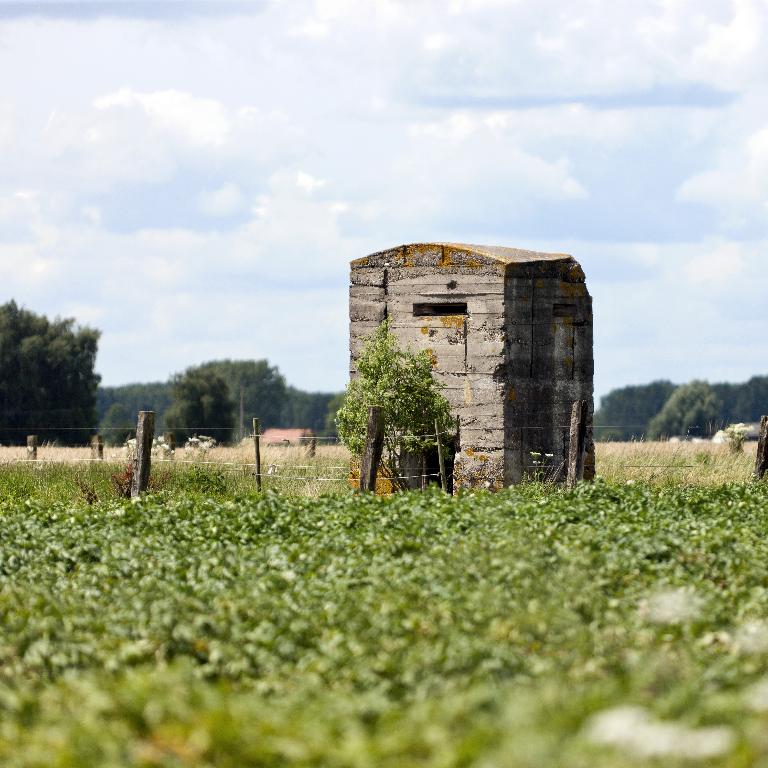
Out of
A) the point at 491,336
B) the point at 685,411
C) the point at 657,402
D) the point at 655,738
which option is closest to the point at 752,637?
the point at 655,738

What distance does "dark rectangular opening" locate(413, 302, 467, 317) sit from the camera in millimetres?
18797

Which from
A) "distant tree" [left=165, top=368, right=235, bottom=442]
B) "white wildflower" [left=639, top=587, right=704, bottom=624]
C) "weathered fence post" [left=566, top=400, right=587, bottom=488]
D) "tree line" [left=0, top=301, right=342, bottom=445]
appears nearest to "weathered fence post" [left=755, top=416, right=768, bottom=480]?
"weathered fence post" [left=566, top=400, right=587, bottom=488]

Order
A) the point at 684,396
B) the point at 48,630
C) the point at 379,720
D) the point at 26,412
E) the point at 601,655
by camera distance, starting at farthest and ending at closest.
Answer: the point at 684,396, the point at 26,412, the point at 48,630, the point at 601,655, the point at 379,720

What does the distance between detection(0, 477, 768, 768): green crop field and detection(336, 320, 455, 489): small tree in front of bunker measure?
10.6 feet

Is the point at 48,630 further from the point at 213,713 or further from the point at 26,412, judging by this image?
the point at 26,412

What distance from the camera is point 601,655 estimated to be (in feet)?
24.4

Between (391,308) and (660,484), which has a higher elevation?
(391,308)

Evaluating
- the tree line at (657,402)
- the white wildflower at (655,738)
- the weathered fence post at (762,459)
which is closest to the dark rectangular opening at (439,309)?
the weathered fence post at (762,459)

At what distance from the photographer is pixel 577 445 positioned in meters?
16.8

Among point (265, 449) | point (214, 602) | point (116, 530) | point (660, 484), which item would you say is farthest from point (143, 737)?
point (265, 449)

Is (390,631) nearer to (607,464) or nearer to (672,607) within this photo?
(672,607)

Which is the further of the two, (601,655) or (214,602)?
(214,602)

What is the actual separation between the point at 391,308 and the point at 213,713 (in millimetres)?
14342

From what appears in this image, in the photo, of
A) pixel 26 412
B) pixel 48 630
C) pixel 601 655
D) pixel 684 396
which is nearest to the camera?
pixel 601 655
